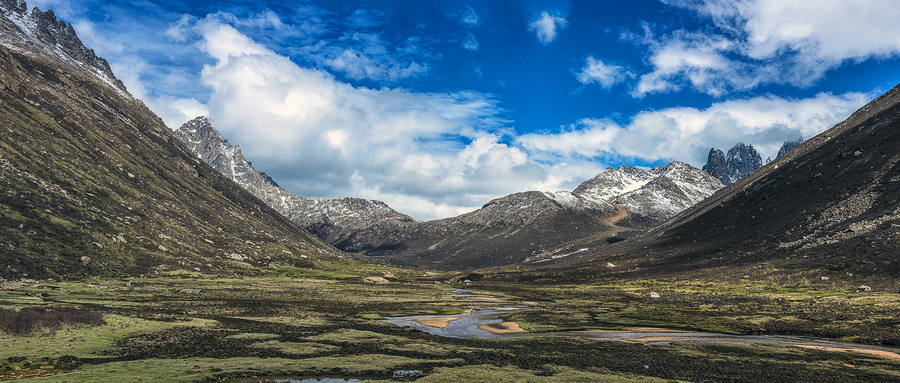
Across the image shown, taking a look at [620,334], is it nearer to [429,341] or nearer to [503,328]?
[503,328]

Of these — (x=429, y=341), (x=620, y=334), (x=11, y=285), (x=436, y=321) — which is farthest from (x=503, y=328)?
(x=11, y=285)

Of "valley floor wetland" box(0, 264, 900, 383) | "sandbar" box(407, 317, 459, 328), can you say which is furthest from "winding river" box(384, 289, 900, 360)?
"valley floor wetland" box(0, 264, 900, 383)

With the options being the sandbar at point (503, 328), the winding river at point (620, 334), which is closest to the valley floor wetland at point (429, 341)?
the sandbar at point (503, 328)

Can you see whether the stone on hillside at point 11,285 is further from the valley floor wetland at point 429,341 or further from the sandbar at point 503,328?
the sandbar at point 503,328

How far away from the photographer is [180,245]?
7648 inches

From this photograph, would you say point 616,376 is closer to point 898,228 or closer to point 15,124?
point 898,228

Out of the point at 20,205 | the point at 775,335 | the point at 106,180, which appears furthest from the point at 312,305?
the point at 106,180

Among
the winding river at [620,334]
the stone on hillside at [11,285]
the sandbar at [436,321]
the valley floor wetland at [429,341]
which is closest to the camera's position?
the valley floor wetland at [429,341]

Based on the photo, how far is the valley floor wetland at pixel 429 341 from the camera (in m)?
40.7

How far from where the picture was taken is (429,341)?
6088 cm

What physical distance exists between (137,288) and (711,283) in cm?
18339

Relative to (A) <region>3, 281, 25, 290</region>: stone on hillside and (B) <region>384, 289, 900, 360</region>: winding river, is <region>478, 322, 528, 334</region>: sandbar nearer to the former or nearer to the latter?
(B) <region>384, 289, 900, 360</region>: winding river

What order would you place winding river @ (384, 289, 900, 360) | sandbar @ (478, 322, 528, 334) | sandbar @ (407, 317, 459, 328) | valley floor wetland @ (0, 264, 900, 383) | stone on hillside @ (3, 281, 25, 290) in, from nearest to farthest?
valley floor wetland @ (0, 264, 900, 383)
winding river @ (384, 289, 900, 360)
sandbar @ (478, 322, 528, 334)
sandbar @ (407, 317, 459, 328)
stone on hillside @ (3, 281, 25, 290)

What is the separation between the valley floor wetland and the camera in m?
40.7
